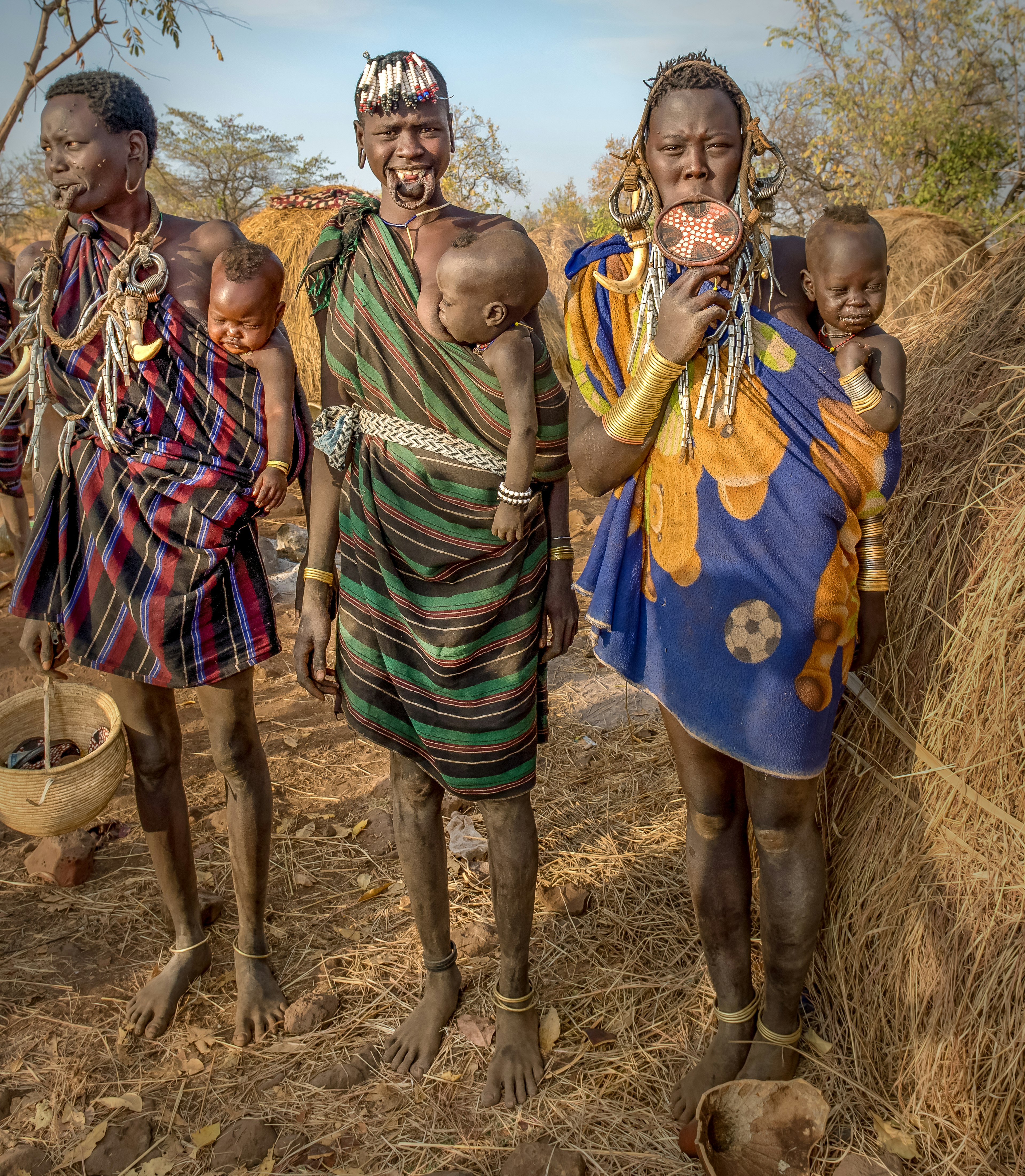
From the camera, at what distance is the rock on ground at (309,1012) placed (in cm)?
238

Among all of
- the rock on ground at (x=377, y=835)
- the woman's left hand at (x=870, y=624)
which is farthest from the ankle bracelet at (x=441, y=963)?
the woman's left hand at (x=870, y=624)

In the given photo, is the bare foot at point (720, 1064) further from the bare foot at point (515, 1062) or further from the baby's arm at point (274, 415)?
the baby's arm at point (274, 415)

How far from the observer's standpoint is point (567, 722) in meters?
4.07

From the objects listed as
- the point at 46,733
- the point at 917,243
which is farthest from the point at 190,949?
the point at 917,243

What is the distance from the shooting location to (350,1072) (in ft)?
7.32

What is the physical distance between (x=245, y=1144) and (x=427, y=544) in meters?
1.44

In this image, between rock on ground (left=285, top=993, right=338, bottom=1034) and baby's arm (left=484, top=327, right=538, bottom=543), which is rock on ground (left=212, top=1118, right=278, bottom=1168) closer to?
rock on ground (left=285, top=993, right=338, bottom=1034)

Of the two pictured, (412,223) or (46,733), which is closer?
(412,223)

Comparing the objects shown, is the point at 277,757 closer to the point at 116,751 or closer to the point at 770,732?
the point at 116,751

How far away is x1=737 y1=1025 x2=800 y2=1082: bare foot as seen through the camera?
1927 mm

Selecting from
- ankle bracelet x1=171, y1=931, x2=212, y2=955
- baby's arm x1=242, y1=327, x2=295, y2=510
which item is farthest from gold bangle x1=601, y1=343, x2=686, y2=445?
ankle bracelet x1=171, y1=931, x2=212, y2=955

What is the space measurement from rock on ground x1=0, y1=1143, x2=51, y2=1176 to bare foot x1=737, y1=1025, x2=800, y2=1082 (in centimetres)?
160

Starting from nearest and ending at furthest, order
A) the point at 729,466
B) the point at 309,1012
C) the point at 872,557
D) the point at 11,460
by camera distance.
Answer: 1. the point at 729,466
2. the point at 872,557
3. the point at 309,1012
4. the point at 11,460

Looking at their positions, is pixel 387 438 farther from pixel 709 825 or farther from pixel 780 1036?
pixel 780 1036
